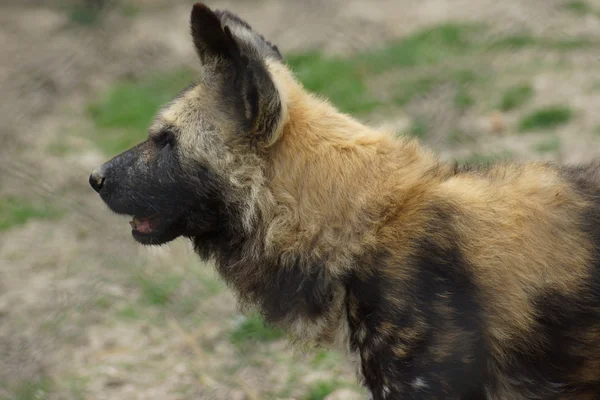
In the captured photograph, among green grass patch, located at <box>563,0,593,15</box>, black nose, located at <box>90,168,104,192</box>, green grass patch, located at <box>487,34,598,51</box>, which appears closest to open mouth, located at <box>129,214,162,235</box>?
black nose, located at <box>90,168,104,192</box>

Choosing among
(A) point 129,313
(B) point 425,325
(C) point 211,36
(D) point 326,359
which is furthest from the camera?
(A) point 129,313

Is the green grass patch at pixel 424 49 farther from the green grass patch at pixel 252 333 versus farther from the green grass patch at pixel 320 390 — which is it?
the green grass patch at pixel 320 390

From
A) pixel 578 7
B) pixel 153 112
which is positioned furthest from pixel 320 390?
pixel 578 7

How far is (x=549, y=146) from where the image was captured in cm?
521

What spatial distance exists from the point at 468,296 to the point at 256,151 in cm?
83

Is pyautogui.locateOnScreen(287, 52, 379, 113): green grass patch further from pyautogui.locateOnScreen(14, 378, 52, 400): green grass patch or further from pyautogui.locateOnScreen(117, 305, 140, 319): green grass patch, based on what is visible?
pyautogui.locateOnScreen(14, 378, 52, 400): green grass patch

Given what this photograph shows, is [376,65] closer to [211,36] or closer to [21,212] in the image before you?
[21,212]

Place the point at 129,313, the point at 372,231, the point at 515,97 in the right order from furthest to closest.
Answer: the point at 515,97, the point at 129,313, the point at 372,231

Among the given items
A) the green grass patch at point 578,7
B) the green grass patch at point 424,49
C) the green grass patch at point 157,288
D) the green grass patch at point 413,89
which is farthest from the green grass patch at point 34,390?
the green grass patch at point 578,7

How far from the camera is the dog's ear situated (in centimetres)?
260

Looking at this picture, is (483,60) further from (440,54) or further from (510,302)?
(510,302)

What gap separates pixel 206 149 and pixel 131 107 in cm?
433

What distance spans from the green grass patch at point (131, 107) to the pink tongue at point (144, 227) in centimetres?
355

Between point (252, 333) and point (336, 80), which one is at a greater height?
point (252, 333)
